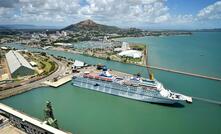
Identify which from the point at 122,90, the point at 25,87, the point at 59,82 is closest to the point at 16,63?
the point at 25,87

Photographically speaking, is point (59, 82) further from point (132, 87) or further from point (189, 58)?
point (189, 58)

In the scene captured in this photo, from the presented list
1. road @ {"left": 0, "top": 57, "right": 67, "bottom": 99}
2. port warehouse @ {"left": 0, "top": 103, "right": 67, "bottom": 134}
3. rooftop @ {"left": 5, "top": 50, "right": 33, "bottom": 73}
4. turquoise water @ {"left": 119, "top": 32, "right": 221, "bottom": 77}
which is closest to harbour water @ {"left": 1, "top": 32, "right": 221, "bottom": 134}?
road @ {"left": 0, "top": 57, "right": 67, "bottom": 99}

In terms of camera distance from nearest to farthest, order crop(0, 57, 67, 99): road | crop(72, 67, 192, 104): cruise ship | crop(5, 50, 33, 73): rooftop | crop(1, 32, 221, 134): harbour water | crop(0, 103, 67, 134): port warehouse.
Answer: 1. crop(0, 103, 67, 134): port warehouse
2. crop(1, 32, 221, 134): harbour water
3. crop(72, 67, 192, 104): cruise ship
4. crop(0, 57, 67, 99): road
5. crop(5, 50, 33, 73): rooftop

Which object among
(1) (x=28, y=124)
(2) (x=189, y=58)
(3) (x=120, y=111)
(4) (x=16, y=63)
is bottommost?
(3) (x=120, y=111)

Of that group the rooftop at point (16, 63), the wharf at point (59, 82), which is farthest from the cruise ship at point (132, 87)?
the rooftop at point (16, 63)

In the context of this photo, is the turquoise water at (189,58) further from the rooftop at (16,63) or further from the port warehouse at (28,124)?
the port warehouse at (28,124)

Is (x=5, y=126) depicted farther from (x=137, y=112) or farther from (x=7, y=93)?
(x=137, y=112)

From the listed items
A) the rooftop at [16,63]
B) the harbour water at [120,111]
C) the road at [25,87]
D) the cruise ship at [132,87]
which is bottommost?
the harbour water at [120,111]

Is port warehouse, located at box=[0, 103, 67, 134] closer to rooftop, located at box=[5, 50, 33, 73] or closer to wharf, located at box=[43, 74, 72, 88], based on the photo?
wharf, located at box=[43, 74, 72, 88]

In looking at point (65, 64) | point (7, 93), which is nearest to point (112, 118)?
point (7, 93)
